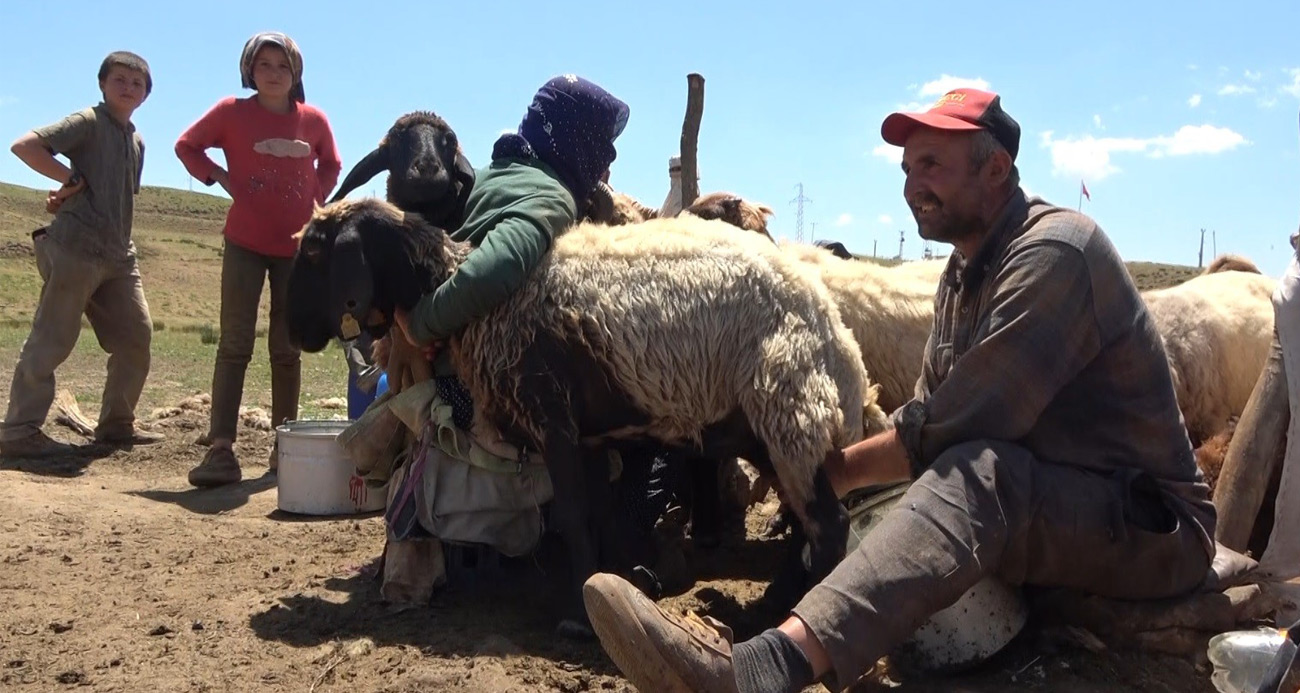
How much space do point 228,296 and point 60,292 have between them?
4.81 ft

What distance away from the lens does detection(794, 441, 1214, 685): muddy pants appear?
2.63 m

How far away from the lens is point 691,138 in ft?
27.6

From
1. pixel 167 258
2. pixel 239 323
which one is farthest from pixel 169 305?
pixel 239 323

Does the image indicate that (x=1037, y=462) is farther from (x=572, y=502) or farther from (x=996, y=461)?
(x=572, y=502)

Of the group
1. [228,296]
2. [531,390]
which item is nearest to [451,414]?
[531,390]

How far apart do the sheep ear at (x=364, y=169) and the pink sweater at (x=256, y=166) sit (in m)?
1.79

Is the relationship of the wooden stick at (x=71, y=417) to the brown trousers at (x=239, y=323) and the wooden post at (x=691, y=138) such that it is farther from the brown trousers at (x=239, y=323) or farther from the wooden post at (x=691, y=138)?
the wooden post at (x=691, y=138)

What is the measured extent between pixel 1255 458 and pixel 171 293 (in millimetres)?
45018

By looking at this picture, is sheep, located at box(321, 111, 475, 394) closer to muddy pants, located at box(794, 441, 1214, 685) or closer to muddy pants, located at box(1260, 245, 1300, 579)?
muddy pants, located at box(794, 441, 1214, 685)

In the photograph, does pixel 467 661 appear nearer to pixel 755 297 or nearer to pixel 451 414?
pixel 451 414

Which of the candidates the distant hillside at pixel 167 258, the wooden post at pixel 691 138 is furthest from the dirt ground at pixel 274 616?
the distant hillside at pixel 167 258

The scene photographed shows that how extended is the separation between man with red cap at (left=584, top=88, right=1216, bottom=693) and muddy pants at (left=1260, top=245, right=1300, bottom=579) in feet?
2.46

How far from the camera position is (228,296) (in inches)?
254

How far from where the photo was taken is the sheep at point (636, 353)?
3.99 metres
